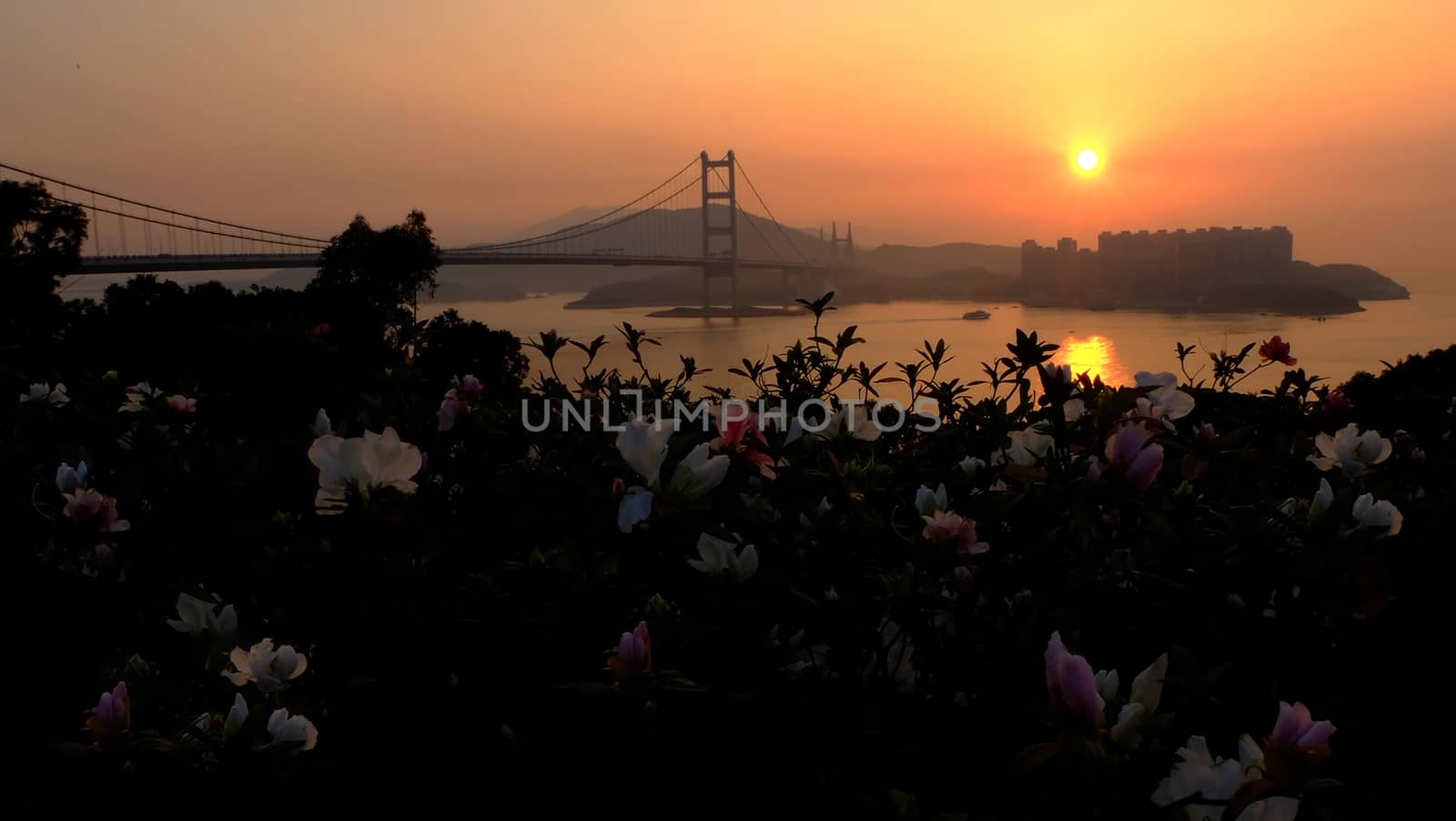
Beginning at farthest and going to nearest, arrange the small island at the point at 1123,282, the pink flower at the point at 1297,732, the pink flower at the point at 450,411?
the small island at the point at 1123,282 < the pink flower at the point at 450,411 < the pink flower at the point at 1297,732

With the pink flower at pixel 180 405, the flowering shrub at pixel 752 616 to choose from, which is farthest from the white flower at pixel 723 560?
the pink flower at pixel 180 405

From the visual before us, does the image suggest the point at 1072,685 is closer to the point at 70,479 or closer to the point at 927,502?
the point at 927,502

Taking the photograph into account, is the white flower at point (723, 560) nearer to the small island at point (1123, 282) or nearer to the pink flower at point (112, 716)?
the pink flower at point (112, 716)

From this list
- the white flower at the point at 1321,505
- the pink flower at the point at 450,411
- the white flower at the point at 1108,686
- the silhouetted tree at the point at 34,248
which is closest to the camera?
the white flower at the point at 1108,686

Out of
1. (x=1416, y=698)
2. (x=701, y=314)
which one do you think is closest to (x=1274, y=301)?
(x=701, y=314)

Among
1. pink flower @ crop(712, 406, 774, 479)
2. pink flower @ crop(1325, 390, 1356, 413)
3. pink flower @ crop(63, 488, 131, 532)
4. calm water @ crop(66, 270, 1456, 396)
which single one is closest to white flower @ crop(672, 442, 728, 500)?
pink flower @ crop(712, 406, 774, 479)

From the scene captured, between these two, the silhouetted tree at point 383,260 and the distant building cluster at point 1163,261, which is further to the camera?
the distant building cluster at point 1163,261

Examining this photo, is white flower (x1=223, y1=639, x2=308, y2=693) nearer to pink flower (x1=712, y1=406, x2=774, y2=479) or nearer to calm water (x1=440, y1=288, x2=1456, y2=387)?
pink flower (x1=712, y1=406, x2=774, y2=479)
